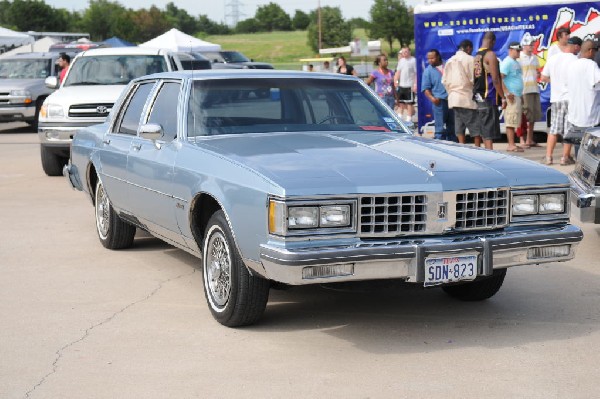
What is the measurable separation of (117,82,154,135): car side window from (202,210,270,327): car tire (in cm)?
197

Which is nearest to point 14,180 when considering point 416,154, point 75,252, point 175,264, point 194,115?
point 75,252

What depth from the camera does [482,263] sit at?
19.1ft

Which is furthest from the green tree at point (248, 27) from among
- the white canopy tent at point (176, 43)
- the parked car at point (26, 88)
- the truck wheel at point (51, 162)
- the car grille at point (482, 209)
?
the car grille at point (482, 209)

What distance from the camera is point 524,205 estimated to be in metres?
6.13

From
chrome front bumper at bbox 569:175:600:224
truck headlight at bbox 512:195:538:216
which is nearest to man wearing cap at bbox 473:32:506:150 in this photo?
chrome front bumper at bbox 569:175:600:224

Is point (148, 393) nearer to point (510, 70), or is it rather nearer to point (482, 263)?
point (482, 263)

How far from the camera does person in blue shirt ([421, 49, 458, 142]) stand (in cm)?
1578

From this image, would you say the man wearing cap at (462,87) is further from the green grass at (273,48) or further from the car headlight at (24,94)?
the green grass at (273,48)

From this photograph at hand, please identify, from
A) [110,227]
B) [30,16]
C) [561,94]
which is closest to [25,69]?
[561,94]

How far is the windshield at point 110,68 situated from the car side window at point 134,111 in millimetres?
6612

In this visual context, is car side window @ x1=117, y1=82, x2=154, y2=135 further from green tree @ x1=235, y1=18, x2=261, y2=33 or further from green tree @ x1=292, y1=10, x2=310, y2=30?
green tree @ x1=292, y1=10, x2=310, y2=30

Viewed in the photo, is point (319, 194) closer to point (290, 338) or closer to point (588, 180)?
Answer: point (290, 338)

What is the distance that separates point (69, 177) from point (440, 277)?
210 inches

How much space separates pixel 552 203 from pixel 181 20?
520ft
